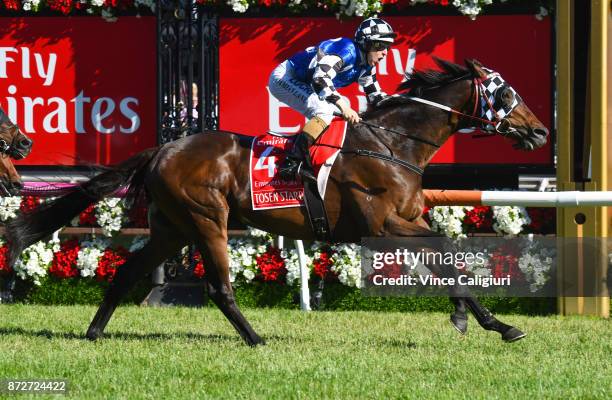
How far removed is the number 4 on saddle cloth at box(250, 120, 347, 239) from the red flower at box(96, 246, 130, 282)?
327cm

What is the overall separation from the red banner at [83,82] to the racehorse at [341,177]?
9.79 feet

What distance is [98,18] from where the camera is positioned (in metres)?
10.7

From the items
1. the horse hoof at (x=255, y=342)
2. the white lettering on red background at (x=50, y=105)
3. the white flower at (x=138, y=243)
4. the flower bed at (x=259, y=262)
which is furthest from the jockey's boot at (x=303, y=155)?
the white lettering on red background at (x=50, y=105)

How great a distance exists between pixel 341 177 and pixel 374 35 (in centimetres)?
95

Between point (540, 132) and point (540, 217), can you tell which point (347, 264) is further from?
point (540, 132)

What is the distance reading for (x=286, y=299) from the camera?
10.2 meters

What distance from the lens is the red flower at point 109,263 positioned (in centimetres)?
1038

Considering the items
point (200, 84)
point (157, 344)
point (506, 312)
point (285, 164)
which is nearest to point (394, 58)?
point (200, 84)

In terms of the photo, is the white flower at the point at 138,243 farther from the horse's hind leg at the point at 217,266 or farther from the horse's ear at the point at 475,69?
the horse's ear at the point at 475,69

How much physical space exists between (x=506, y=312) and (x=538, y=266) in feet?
1.64

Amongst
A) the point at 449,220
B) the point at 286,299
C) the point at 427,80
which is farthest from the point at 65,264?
the point at 427,80

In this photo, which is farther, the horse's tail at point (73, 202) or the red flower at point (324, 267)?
the red flower at point (324, 267)

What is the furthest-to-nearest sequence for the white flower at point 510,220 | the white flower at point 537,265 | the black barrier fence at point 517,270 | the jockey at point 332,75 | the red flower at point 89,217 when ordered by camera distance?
the red flower at point 89,217 < the white flower at point 510,220 < the white flower at point 537,265 < the black barrier fence at point 517,270 < the jockey at point 332,75

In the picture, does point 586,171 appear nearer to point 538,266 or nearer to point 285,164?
point 538,266
